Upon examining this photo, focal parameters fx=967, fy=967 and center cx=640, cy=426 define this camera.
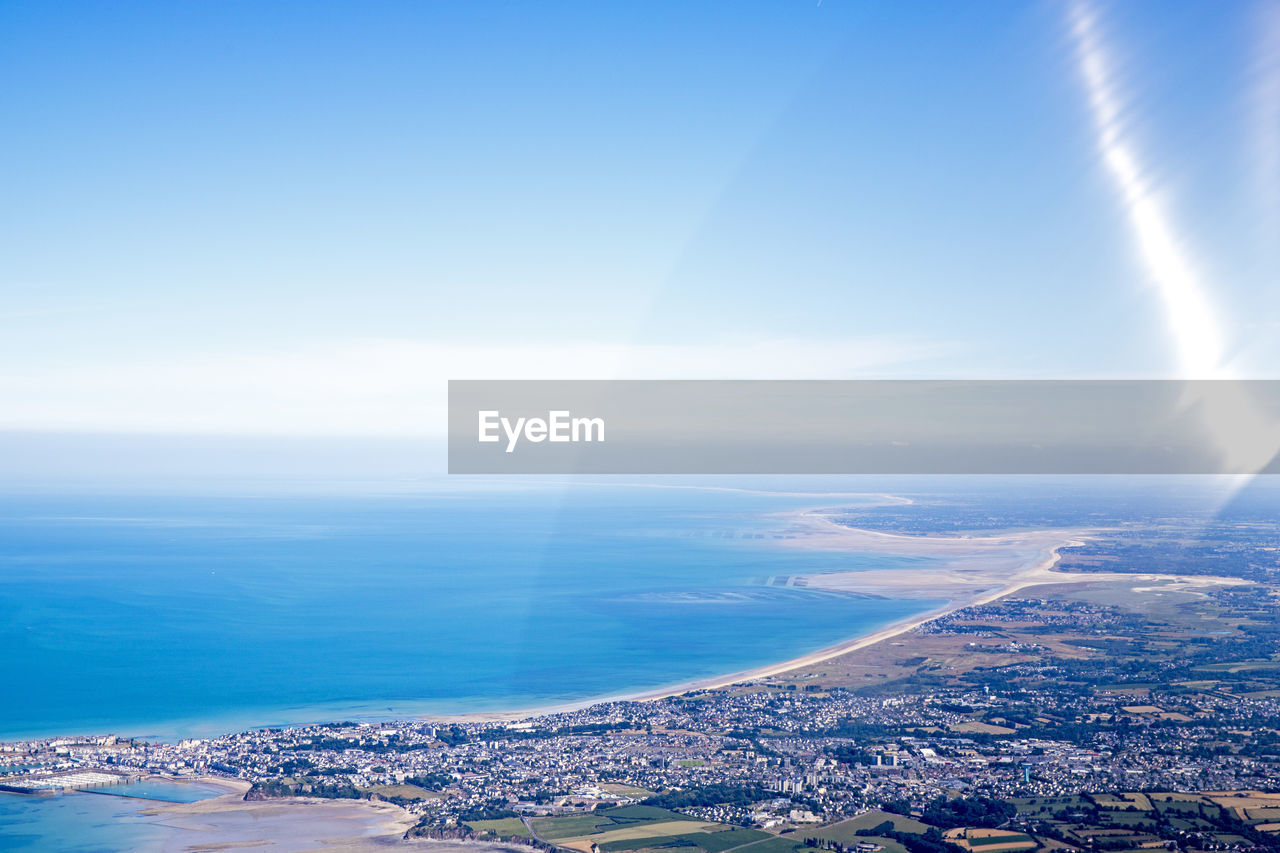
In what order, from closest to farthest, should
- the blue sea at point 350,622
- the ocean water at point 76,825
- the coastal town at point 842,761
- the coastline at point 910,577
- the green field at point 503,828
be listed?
the ocean water at point 76,825 → the coastal town at point 842,761 → the green field at point 503,828 → the blue sea at point 350,622 → the coastline at point 910,577

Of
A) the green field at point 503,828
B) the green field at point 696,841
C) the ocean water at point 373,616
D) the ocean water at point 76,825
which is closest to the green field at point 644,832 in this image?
the green field at point 696,841

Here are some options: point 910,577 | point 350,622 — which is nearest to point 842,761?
point 350,622

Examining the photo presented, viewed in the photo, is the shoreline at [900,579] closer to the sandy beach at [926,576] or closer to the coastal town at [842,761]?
the sandy beach at [926,576]

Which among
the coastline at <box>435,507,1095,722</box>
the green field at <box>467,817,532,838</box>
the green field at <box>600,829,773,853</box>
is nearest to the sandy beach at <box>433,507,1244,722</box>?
the coastline at <box>435,507,1095,722</box>

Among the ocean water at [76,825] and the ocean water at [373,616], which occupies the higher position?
the ocean water at [373,616]

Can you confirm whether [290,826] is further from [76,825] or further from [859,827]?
[859,827]
